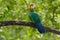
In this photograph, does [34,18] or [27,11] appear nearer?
[34,18]

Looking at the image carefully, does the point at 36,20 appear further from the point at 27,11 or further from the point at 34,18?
the point at 27,11

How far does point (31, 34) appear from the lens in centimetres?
344

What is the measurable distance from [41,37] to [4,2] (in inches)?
31.2

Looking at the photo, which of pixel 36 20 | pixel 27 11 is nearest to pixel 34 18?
pixel 36 20

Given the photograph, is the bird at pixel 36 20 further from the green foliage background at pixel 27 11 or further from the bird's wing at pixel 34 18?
the green foliage background at pixel 27 11

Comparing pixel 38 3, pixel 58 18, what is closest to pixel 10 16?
pixel 38 3

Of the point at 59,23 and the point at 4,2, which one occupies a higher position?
the point at 4,2

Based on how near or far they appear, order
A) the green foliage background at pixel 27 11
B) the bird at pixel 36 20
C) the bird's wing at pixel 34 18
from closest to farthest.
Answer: the bird at pixel 36 20
the bird's wing at pixel 34 18
the green foliage background at pixel 27 11

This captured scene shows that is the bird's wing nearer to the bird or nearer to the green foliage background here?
the bird

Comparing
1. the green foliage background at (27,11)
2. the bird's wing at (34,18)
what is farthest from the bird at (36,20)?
the green foliage background at (27,11)

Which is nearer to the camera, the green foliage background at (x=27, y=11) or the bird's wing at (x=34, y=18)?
the bird's wing at (x=34, y=18)

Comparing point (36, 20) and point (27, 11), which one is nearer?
point (36, 20)

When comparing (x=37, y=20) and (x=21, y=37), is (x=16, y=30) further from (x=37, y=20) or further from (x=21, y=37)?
(x=37, y=20)

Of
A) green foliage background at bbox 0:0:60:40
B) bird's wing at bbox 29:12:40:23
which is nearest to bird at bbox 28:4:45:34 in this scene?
bird's wing at bbox 29:12:40:23
